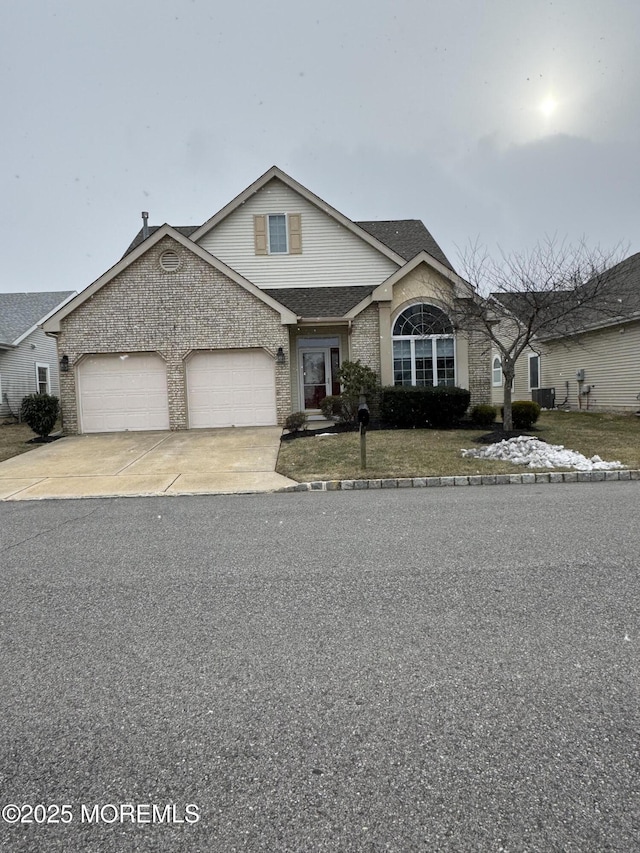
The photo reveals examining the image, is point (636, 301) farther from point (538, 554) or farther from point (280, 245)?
point (538, 554)

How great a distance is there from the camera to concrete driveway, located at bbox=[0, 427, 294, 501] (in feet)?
27.7

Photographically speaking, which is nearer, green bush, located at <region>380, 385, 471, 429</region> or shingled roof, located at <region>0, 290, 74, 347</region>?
green bush, located at <region>380, 385, 471, 429</region>

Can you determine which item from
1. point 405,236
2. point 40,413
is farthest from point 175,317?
point 405,236

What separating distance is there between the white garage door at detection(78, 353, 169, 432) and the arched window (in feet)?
23.8

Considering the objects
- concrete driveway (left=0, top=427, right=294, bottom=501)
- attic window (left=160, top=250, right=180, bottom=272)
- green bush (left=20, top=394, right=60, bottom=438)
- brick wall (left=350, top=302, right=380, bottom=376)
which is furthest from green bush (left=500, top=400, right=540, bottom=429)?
green bush (left=20, top=394, right=60, bottom=438)

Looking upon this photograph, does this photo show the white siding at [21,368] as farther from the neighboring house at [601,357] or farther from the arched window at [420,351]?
the neighboring house at [601,357]

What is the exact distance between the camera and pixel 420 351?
51.7 feet

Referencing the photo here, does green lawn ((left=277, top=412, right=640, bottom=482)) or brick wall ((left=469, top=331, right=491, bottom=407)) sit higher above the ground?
brick wall ((left=469, top=331, right=491, bottom=407))

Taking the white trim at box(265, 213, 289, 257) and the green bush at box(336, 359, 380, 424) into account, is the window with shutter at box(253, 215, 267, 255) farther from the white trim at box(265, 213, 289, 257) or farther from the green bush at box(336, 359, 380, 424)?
the green bush at box(336, 359, 380, 424)

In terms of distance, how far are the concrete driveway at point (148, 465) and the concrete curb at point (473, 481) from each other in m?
0.63

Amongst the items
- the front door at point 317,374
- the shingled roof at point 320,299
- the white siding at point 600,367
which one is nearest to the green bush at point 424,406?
the front door at point 317,374

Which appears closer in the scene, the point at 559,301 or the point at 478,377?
the point at 559,301

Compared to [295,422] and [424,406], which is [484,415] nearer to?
[424,406]

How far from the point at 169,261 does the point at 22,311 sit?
44.9ft
